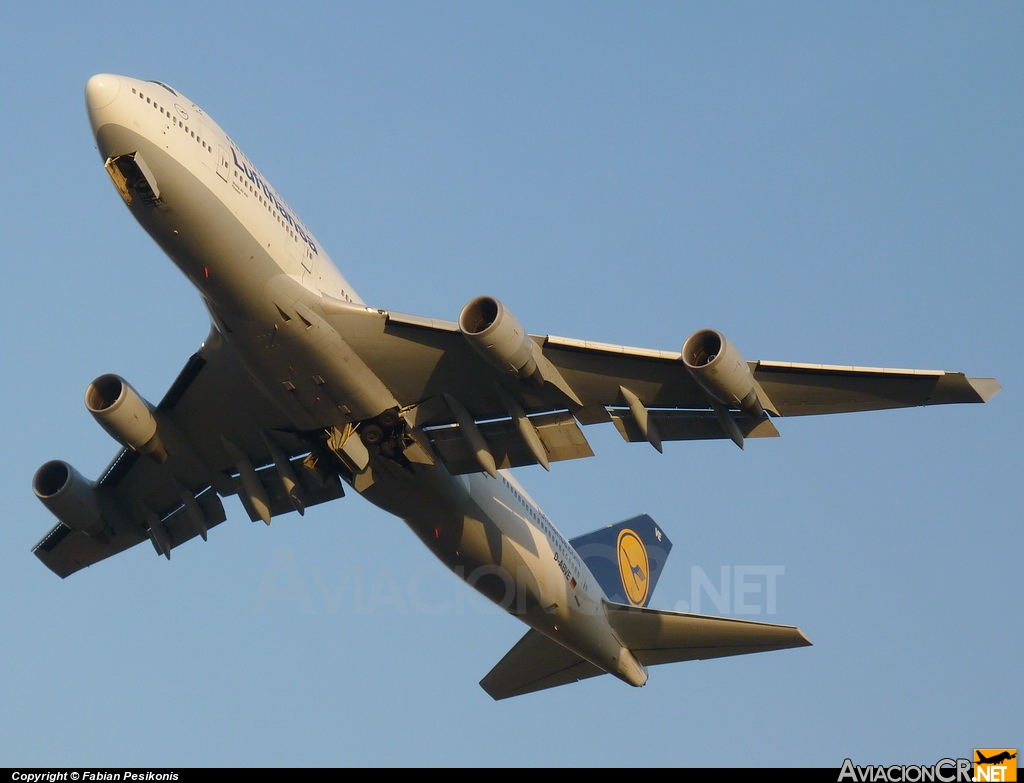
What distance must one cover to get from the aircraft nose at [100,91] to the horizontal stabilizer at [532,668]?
17957mm

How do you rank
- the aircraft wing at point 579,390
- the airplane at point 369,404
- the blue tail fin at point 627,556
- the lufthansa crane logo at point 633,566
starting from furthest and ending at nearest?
1. the lufthansa crane logo at point 633,566
2. the blue tail fin at point 627,556
3. the aircraft wing at point 579,390
4. the airplane at point 369,404

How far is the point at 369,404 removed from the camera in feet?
82.8

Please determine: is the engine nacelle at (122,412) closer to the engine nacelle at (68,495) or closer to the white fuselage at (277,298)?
the engine nacelle at (68,495)

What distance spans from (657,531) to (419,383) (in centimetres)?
1646

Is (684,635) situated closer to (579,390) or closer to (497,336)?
(579,390)

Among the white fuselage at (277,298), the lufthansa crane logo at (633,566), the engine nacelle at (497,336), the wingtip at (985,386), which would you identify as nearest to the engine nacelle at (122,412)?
the white fuselage at (277,298)

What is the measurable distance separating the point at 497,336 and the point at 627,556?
1641 cm

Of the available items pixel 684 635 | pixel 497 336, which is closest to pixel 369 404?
pixel 497 336

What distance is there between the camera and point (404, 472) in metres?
26.4

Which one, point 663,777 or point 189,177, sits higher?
point 189,177

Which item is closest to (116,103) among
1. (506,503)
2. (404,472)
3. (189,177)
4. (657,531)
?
(189,177)

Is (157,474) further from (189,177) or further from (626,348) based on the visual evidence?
(626,348)

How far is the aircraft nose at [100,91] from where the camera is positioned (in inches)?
842

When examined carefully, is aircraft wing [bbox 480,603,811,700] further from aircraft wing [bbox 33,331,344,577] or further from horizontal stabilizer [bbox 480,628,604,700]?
aircraft wing [bbox 33,331,344,577]
